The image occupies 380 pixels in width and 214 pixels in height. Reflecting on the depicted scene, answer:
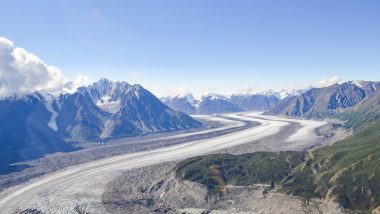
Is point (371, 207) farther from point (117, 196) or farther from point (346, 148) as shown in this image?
point (117, 196)

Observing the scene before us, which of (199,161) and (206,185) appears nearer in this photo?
(206,185)

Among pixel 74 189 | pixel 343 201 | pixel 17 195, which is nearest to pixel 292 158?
pixel 343 201

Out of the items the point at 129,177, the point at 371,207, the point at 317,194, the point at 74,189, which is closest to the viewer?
the point at 371,207

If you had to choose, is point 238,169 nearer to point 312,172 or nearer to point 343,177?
point 312,172

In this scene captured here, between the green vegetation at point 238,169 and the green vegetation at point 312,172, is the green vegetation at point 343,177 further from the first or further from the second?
the green vegetation at point 238,169

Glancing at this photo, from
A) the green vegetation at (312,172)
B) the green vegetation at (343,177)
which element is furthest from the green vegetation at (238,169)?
the green vegetation at (343,177)

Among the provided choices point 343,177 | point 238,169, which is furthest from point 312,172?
point 238,169

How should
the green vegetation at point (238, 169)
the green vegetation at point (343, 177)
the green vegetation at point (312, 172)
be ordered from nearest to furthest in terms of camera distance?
the green vegetation at point (343, 177) → the green vegetation at point (312, 172) → the green vegetation at point (238, 169)
